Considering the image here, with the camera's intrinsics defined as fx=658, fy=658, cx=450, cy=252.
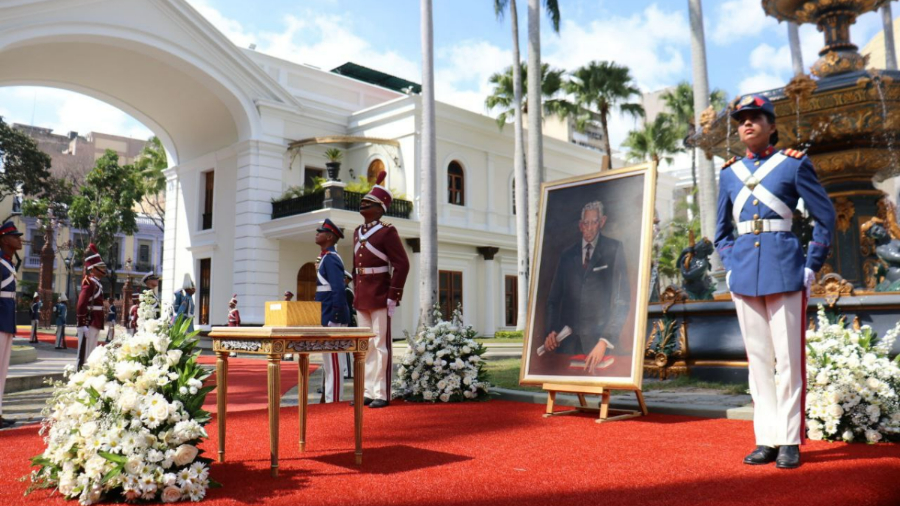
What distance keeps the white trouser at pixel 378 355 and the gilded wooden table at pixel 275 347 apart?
2.29m

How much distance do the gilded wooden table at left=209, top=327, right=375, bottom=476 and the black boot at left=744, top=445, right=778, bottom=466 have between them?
2337 millimetres

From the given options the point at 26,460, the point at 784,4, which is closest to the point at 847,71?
the point at 784,4

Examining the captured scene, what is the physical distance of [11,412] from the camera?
24.4 ft

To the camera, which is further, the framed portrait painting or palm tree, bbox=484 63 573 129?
palm tree, bbox=484 63 573 129

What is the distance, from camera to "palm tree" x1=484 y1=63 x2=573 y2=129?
25.7 meters

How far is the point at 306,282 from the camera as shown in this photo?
80.5 feet

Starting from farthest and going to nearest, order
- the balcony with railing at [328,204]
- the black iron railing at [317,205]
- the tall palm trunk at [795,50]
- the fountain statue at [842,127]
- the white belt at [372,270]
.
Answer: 1. the black iron railing at [317,205]
2. the balcony with railing at [328,204]
3. the tall palm trunk at [795,50]
4. the fountain statue at [842,127]
5. the white belt at [372,270]

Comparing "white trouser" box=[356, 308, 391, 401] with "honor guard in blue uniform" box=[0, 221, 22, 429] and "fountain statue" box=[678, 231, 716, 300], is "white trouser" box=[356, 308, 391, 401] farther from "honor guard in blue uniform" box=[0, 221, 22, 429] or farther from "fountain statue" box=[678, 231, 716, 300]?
"fountain statue" box=[678, 231, 716, 300]

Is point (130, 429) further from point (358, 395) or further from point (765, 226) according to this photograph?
point (765, 226)

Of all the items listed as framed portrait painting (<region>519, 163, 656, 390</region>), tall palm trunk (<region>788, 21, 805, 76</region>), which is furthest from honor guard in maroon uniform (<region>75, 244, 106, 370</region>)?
tall palm trunk (<region>788, 21, 805, 76</region>)

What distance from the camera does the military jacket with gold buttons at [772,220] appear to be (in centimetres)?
396

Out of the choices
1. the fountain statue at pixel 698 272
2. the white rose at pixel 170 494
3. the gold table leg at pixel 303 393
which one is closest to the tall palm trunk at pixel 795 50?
the fountain statue at pixel 698 272

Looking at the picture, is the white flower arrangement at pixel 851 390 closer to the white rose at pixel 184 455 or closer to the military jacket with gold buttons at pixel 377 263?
the military jacket with gold buttons at pixel 377 263

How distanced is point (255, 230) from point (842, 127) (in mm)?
19020
